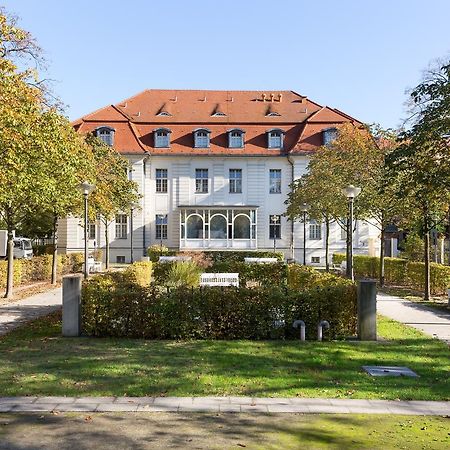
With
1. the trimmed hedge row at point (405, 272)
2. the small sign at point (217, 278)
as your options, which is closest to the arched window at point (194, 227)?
the trimmed hedge row at point (405, 272)

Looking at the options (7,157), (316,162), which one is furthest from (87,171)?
(316,162)

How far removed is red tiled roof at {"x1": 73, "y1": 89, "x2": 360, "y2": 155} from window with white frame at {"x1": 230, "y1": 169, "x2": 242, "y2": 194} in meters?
1.53

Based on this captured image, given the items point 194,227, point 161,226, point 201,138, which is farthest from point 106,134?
point 194,227

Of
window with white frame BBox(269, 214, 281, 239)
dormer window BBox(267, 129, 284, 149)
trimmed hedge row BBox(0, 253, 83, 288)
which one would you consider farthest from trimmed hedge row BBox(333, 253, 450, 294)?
trimmed hedge row BBox(0, 253, 83, 288)

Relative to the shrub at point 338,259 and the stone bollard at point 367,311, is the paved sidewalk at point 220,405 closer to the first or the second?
the stone bollard at point 367,311

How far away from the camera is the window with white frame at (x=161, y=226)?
1645 inches

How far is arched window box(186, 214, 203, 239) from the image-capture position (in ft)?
136

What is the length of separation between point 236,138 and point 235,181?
3.47 m

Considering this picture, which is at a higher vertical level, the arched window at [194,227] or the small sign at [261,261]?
the arched window at [194,227]

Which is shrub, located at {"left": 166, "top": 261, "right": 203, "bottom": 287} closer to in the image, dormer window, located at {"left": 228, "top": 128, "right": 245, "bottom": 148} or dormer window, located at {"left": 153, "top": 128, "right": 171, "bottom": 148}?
dormer window, located at {"left": 228, "top": 128, "right": 245, "bottom": 148}

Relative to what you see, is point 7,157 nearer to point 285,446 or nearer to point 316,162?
point 285,446

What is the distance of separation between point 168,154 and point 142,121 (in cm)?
424

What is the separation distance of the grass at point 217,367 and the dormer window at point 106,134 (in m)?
32.0

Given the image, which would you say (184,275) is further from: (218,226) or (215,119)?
(215,119)
